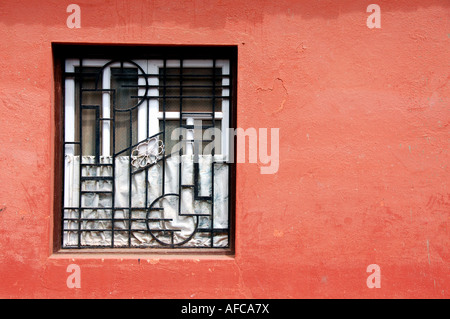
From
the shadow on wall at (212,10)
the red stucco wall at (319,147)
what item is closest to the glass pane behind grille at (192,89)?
the red stucco wall at (319,147)

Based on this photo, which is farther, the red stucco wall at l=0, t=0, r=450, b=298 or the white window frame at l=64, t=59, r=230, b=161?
the white window frame at l=64, t=59, r=230, b=161

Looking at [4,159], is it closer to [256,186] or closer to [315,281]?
[256,186]

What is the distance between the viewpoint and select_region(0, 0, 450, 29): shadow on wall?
130 inches

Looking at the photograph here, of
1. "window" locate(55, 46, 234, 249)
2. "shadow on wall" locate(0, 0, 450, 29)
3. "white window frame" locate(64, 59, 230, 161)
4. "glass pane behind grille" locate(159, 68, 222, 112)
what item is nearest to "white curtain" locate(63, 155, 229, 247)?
"window" locate(55, 46, 234, 249)

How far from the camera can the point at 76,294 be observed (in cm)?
330

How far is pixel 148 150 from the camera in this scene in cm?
349

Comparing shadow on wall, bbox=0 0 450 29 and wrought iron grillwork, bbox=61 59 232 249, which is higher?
shadow on wall, bbox=0 0 450 29

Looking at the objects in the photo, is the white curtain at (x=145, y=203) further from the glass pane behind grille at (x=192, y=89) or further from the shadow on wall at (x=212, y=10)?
the shadow on wall at (x=212, y=10)

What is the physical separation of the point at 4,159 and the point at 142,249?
4.80 ft

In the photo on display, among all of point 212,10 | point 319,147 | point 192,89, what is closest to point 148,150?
point 192,89

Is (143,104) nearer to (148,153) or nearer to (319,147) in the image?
(148,153)

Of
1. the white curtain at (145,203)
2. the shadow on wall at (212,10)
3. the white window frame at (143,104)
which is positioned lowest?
the white curtain at (145,203)

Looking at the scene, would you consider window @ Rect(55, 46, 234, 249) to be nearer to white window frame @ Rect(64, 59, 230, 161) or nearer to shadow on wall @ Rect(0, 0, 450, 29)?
white window frame @ Rect(64, 59, 230, 161)

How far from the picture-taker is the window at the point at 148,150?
3.48 metres
